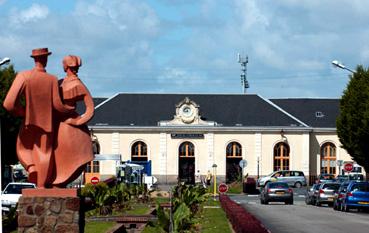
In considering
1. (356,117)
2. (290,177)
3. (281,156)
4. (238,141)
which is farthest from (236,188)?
(356,117)

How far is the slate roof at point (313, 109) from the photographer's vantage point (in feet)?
308

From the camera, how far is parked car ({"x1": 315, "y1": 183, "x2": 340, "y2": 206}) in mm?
54250

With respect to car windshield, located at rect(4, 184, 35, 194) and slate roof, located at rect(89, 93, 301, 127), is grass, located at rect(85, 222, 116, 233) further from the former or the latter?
slate roof, located at rect(89, 93, 301, 127)

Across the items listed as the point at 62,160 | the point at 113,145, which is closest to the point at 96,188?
the point at 62,160

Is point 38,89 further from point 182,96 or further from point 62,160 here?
point 182,96

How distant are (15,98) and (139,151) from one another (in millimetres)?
72734

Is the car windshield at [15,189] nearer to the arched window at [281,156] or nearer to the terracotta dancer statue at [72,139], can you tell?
the terracotta dancer statue at [72,139]

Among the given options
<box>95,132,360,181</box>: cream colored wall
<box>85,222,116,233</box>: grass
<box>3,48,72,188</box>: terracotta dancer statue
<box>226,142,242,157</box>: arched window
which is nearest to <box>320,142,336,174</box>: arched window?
<box>95,132,360,181</box>: cream colored wall

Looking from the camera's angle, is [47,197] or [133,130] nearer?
[47,197]

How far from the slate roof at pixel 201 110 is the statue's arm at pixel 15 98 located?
235ft

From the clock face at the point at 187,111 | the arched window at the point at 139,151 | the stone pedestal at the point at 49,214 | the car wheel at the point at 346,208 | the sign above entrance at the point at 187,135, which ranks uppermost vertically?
the clock face at the point at 187,111

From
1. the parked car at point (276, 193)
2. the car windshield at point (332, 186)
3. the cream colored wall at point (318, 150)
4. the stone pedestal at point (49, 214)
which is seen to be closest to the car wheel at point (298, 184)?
the cream colored wall at point (318, 150)

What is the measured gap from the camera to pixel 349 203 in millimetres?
46594

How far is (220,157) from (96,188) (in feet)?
165
